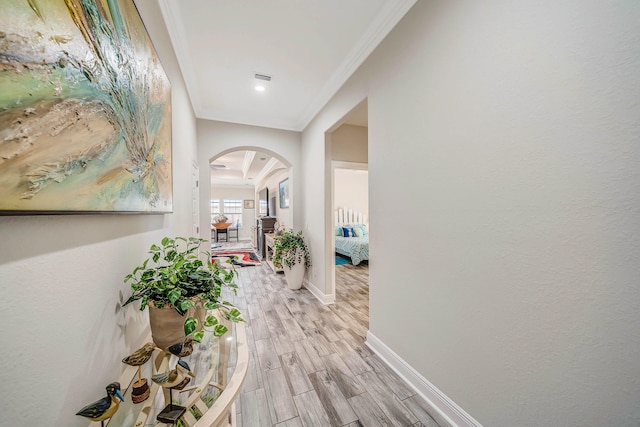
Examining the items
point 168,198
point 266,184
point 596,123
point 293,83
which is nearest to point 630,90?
point 596,123

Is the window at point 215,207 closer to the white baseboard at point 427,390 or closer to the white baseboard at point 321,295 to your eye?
the white baseboard at point 321,295

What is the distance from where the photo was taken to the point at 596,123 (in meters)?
0.85

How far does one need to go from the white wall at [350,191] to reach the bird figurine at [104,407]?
609cm

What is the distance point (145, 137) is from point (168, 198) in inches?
21.8

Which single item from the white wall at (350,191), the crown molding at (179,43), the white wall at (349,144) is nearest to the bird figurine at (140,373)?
the crown molding at (179,43)

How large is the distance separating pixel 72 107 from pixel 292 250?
3.16 meters

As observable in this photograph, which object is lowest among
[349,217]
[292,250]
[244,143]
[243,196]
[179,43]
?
[292,250]

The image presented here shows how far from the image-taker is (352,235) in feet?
19.4

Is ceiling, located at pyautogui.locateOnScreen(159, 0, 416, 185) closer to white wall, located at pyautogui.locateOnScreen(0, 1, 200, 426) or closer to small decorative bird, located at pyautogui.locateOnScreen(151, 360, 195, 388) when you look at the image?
white wall, located at pyautogui.locateOnScreen(0, 1, 200, 426)

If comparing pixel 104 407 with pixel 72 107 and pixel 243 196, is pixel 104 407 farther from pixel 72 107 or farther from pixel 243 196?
pixel 243 196

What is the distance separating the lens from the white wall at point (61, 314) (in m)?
0.49

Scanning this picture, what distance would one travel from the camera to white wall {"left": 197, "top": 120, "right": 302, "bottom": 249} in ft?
11.4

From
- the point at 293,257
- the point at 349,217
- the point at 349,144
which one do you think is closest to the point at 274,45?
the point at 349,144

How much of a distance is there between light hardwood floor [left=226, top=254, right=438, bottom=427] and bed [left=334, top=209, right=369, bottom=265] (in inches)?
86.0
